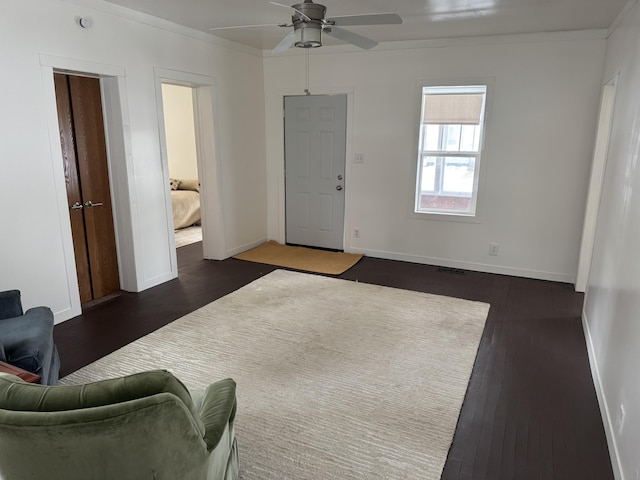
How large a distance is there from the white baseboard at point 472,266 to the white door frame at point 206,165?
1796 mm

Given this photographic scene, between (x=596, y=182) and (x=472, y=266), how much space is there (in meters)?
1.57

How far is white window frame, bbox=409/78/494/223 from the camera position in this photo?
4750 millimetres

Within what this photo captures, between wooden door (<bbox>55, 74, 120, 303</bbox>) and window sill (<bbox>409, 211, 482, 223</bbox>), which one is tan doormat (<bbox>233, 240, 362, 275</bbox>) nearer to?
window sill (<bbox>409, 211, 482, 223</bbox>)

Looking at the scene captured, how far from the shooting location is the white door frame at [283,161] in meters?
5.46

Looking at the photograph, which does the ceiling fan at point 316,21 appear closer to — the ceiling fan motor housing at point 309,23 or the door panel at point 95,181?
the ceiling fan motor housing at point 309,23

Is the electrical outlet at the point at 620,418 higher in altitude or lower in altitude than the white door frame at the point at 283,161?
lower

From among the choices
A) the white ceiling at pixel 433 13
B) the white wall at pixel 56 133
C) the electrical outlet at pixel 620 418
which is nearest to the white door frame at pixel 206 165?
the white wall at pixel 56 133

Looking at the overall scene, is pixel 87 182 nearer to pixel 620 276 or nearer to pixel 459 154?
pixel 459 154

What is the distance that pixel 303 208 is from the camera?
Result: 6.04 metres

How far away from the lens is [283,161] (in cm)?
601

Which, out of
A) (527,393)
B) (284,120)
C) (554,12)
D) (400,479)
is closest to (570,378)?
(527,393)

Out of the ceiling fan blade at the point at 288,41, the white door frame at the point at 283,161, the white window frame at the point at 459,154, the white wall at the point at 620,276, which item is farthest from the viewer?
the white door frame at the point at 283,161

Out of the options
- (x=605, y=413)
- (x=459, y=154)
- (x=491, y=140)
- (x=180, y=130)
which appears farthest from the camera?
(x=180, y=130)

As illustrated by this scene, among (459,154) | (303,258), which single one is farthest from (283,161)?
(459,154)
